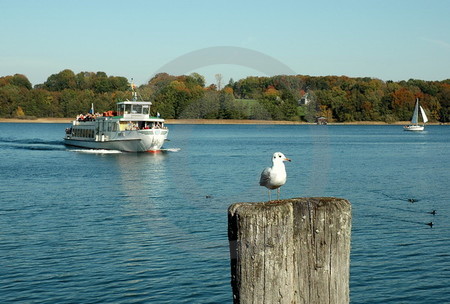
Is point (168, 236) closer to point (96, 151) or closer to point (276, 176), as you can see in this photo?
point (276, 176)

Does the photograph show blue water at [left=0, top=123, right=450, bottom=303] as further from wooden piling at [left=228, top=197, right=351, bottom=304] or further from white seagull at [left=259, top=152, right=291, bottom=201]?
wooden piling at [left=228, top=197, right=351, bottom=304]

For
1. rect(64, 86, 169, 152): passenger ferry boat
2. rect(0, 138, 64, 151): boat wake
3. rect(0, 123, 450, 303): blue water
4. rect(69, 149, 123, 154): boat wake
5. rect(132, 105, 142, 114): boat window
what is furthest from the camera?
rect(0, 138, 64, 151): boat wake

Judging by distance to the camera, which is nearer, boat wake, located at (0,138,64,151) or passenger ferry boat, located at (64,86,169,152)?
passenger ferry boat, located at (64,86,169,152)

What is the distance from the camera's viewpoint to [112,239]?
971 inches

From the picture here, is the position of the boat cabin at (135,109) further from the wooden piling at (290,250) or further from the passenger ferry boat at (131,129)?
the wooden piling at (290,250)

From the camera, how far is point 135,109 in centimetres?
8044

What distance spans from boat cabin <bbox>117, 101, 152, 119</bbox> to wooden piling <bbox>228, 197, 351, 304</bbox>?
7486cm

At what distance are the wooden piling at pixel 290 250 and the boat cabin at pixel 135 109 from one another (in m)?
74.9

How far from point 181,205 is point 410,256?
15.4m

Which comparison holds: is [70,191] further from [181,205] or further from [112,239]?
[112,239]

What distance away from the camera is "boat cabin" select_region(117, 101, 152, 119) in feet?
261

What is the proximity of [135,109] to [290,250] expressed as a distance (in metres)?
76.1

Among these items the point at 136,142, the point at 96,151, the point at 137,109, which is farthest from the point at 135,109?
the point at 96,151

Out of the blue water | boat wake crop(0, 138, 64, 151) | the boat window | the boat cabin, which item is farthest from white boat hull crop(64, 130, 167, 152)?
the blue water
